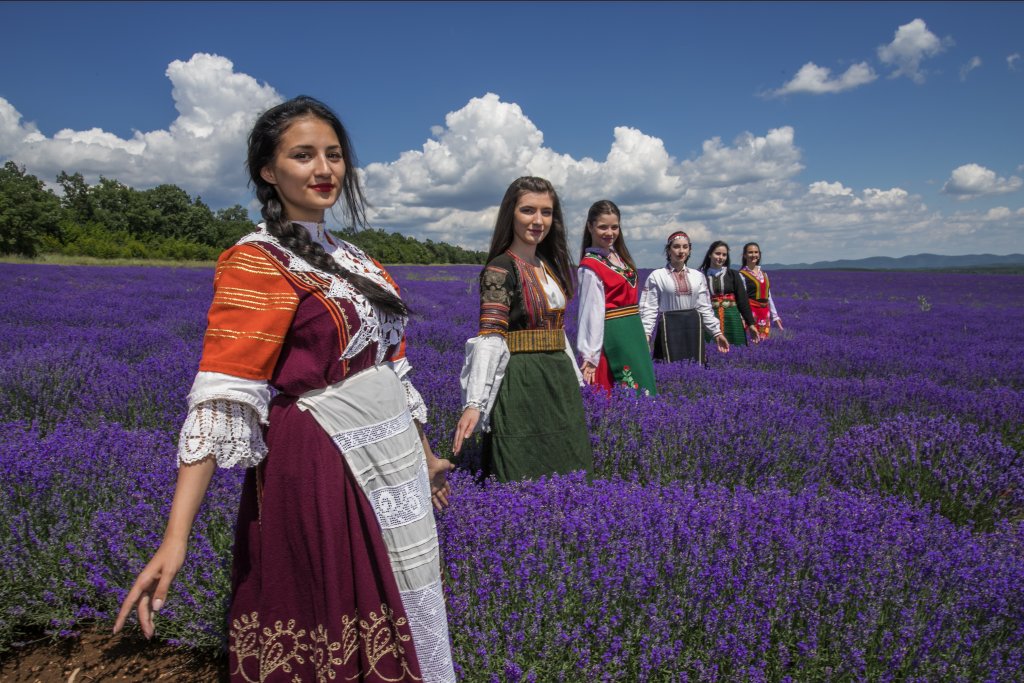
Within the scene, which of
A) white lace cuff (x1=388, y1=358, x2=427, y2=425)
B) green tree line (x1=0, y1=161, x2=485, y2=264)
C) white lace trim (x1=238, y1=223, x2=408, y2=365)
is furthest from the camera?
green tree line (x1=0, y1=161, x2=485, y2=264)

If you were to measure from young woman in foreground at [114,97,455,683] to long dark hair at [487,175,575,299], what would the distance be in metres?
1.25

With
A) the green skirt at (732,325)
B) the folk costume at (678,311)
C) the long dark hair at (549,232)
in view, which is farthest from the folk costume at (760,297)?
the long dark hair at (549,232)

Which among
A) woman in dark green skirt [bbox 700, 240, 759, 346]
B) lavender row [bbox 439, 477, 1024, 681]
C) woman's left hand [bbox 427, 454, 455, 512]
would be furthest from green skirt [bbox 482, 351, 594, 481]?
woman in dark green skirt [bbox 700, 240, 759, 346]

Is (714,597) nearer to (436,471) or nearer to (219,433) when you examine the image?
(436,471)

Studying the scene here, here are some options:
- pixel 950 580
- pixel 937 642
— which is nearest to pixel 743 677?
pixel 937 642

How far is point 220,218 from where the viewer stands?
2010 inches

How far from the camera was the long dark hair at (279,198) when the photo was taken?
1.13 m

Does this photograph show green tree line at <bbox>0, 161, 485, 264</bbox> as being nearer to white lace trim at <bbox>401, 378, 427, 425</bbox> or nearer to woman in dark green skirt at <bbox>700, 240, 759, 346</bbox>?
woman in dark green skirt at <bbox>700, 240, 759, 346</bbox>

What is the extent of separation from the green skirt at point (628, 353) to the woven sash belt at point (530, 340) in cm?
106

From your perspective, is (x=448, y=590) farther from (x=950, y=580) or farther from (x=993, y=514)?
(x=993, y=514)

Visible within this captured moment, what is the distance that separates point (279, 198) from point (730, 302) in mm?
5558

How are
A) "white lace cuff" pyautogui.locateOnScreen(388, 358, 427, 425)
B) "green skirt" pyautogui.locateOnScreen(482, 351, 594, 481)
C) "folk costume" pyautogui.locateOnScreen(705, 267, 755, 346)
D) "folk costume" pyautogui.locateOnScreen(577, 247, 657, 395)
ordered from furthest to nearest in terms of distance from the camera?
"folk costume" pyautogui.locateOnScreen(705, 267, 755, 346), "folk costume" pyautogui.locateOnScreen(577, 247, 657, 395), "green skirt" pyautogui.locateOnScreen(482, 351, 594, 481), "white lace cuff" pyautogui.locateOnScreen(388, 358, 427, 425)

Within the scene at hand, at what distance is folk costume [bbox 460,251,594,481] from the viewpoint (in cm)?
224

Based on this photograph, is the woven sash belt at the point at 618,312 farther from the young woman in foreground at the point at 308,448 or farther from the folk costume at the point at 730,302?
the folk costume at the point at 730,302
